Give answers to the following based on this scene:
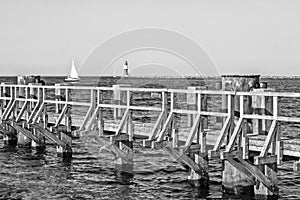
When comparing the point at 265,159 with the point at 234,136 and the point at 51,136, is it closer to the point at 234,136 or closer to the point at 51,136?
the point at 234,136

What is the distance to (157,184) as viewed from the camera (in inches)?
669

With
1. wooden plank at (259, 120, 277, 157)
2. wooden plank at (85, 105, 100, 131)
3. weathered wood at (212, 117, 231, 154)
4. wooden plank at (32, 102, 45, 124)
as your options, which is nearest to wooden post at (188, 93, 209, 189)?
weathered wood at (212, 117, 231, 154)

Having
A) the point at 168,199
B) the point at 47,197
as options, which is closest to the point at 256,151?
the point at 168,199

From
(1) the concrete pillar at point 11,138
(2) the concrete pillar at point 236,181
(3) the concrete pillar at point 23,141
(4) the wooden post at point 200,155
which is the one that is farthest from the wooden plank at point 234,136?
(1) the concrete pillar at point 11,138

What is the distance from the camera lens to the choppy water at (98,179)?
51.1 feet

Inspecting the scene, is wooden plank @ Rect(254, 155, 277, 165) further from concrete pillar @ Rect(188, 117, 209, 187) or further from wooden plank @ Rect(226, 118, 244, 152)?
concrete pillar @ Rect(188, 117, 209, 187)

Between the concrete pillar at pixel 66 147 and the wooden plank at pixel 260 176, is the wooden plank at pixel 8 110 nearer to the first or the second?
the concrete pillar at pixel 66 147

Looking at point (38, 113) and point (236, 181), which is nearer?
point (236, 181)

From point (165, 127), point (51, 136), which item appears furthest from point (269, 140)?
point (51, 136)

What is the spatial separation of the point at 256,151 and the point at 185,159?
1957 millimetres

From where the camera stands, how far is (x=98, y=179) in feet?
58.4

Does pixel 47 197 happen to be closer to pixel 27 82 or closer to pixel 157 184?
pixel 157 184

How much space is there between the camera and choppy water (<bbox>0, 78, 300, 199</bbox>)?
15.6 m

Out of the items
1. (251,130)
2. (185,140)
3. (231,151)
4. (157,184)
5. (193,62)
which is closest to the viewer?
(231,151)
